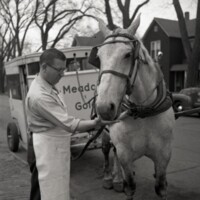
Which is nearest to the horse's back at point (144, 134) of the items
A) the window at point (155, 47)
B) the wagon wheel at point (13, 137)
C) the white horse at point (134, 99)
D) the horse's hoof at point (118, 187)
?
the white horse at point (134, 99)

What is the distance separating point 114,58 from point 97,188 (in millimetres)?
3177

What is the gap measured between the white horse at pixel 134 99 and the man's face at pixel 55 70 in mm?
331

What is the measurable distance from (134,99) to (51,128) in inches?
35.7

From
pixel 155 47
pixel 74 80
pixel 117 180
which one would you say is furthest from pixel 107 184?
pixel 155 47

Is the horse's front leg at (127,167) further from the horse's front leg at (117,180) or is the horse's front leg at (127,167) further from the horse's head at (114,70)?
the horse's front leg at (117,180)

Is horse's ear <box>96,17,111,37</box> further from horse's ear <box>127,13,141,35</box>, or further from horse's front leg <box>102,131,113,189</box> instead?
horse's front leg <box>102,131,113,189</box>

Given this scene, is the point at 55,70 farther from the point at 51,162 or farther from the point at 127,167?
the point at 127,167

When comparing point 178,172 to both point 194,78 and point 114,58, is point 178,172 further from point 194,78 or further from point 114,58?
point 194,78

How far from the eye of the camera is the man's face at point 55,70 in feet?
8.26

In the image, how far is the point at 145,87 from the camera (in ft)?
9.36

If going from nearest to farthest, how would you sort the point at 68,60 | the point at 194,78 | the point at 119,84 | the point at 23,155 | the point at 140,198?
the point at 119,84
the point at 140,198
the point at 68,60
the point at 23,155
the point at 194,78

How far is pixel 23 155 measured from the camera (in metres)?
7.44

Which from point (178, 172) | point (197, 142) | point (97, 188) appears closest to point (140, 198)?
point (97, 188)

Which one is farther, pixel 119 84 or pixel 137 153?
pixel 137 153
